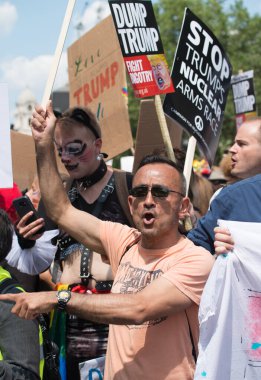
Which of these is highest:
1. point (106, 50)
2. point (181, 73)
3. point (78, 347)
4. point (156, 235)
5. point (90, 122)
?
point (106, 50)

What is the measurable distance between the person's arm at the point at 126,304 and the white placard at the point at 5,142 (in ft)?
3.36

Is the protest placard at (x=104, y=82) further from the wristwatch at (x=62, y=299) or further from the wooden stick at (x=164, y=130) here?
the wristwatch at (x=62, y=299)

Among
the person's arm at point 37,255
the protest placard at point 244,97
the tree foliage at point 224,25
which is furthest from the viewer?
the tree foliage at point 224,25

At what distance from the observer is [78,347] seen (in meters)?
3.30

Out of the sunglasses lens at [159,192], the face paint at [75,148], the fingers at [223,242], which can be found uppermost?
the face paint at [75,148]

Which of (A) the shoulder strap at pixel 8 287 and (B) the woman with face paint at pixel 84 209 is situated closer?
(A) the shoulder strap at pixel 8 287

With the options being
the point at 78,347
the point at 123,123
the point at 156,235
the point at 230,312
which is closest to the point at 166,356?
the point at 230,312

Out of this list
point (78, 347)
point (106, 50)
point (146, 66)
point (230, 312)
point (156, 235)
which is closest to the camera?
point (230, 312)

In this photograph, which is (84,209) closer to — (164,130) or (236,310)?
(164,130)

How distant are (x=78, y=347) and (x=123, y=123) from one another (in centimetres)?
179

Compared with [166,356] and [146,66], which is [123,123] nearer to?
[146,66]

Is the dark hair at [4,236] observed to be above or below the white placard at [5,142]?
below

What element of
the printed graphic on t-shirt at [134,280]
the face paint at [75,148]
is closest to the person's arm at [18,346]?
the printed graphic on t-shirt at [134,280]

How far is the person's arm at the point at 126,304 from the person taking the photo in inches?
90.5
